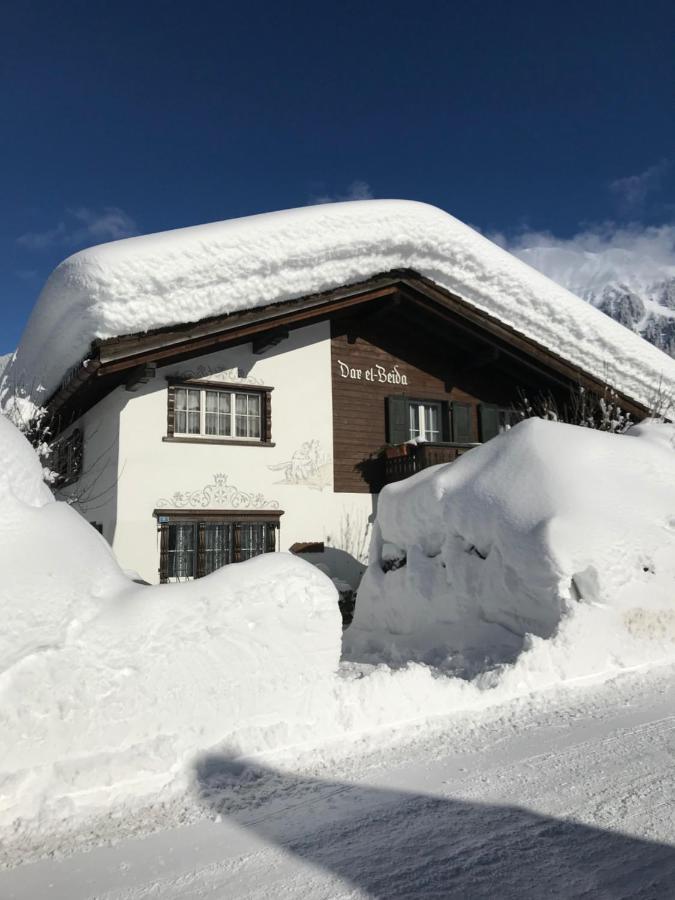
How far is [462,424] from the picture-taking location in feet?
44.7

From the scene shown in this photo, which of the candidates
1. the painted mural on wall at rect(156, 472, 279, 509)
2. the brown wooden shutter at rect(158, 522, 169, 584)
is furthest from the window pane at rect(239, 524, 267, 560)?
the brown wooden shutter at rect(158, 522, 169, 584)

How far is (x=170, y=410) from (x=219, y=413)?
875mm

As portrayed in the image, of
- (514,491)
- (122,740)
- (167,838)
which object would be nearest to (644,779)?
(167,838)

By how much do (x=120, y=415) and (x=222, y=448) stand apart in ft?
5.66

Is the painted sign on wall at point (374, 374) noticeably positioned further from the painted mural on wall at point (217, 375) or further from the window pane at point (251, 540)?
the window pane at point (251, 540)

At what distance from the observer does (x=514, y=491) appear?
6672 millimetres

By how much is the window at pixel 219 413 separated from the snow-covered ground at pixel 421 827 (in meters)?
7.47

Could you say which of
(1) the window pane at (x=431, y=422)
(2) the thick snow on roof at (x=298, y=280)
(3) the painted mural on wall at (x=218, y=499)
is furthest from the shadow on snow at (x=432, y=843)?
(1) the window pane at (x=431, y=422)

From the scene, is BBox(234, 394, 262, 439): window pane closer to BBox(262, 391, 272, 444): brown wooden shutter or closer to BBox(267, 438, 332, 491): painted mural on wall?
BBox(262, 391, 272, 444): brown wooden shutter

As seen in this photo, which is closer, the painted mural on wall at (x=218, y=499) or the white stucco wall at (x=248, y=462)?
the white stucco wall at (x=248, y=462)

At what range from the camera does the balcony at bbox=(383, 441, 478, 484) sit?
11.8m

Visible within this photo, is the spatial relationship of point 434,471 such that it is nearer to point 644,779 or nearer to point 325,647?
point 325,647

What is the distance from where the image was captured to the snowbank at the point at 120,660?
11.5 feet

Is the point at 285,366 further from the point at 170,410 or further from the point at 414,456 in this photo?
the point at 414,456
